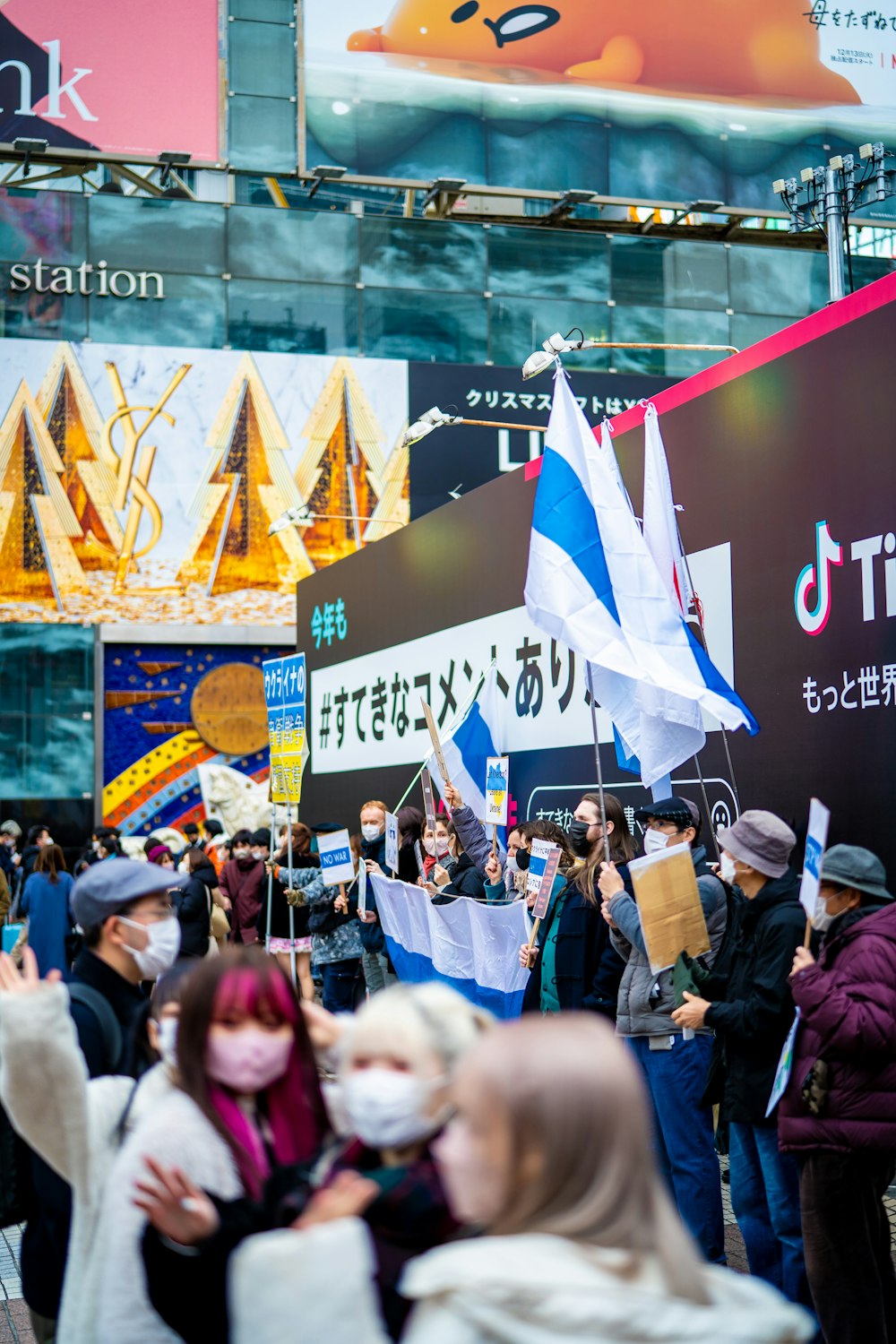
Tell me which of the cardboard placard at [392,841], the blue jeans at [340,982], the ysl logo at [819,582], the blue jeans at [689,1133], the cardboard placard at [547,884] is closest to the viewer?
the blue jeans at [689,1133]

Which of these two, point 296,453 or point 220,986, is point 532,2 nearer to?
point 296,453

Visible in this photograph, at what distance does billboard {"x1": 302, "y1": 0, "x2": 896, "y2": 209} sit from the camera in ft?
97.8

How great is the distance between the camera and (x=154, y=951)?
3928 millimetres

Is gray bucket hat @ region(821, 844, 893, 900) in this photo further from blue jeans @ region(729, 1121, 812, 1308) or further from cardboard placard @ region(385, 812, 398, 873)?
cardboard placard @ region(385, 812, 398, 873)

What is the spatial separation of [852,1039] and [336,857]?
7.42m

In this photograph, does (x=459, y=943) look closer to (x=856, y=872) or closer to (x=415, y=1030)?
(x=856, y=872)

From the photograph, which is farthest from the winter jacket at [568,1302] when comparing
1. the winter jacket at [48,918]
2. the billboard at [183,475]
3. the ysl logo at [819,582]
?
the billboard at [183,475]

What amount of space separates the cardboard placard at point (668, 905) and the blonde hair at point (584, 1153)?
410 cm

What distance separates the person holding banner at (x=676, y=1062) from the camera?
6742 mm

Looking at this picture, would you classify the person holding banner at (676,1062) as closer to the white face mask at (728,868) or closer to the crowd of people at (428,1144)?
the crowd of people at (428,1144)

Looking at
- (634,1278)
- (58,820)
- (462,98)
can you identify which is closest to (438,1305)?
(634,1278)

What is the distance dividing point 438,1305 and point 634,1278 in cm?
26

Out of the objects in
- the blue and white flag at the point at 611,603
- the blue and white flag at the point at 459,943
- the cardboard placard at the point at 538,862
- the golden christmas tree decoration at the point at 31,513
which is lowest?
the blue and white flag at the point at 459,943

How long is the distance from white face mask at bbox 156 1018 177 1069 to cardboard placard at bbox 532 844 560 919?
4778 mm
